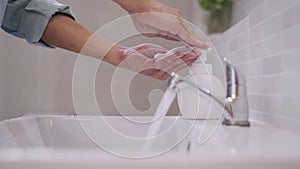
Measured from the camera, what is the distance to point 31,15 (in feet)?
1.99

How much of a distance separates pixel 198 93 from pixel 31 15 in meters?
0.33

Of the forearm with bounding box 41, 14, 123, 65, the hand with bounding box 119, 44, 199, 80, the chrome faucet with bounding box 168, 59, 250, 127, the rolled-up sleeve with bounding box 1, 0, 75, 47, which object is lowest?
the chrome faucet with bounding box 168, 59, 250, 127

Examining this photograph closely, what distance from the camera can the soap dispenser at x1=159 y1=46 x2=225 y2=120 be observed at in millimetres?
666

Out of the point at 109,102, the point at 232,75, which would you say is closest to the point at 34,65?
the point at 109,102

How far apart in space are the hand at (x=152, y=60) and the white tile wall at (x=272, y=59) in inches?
5.7

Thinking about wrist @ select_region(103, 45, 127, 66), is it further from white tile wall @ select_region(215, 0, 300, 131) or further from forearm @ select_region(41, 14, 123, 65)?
white tile wall @ select_region(215, 0, 300, 131)

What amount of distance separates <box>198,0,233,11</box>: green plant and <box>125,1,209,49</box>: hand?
476mm

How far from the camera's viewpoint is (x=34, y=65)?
3.44ft

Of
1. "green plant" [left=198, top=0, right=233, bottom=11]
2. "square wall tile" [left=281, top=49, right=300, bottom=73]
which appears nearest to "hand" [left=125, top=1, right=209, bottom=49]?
"square wall tile" [left=281, top=49, right=300, bottom=73]

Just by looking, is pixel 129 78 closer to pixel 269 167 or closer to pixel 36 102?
pixel 36 102

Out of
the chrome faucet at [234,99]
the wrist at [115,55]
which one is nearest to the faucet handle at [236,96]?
the chrome faucet at [234,99]

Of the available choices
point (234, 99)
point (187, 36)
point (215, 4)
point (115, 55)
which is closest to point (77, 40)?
point (115, 55)

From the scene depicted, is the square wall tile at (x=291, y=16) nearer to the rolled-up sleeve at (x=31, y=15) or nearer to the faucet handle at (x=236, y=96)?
the faucet handle at (x=236, y=96)

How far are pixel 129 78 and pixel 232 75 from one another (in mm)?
219
